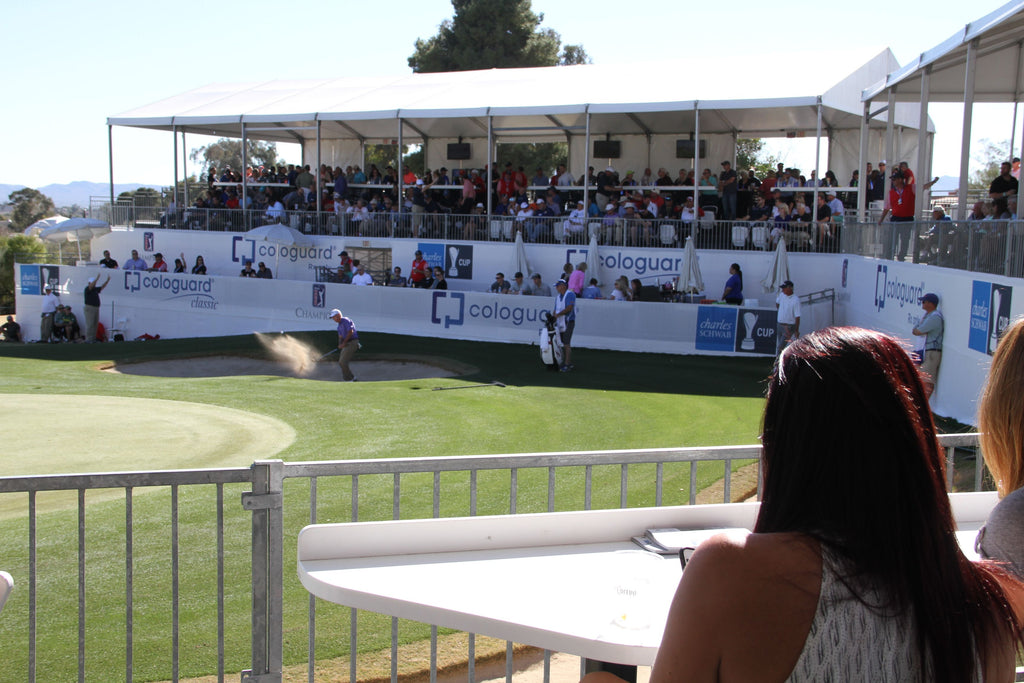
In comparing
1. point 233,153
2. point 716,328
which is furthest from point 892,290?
point 233,153

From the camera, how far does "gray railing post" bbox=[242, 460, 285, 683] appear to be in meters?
3.83

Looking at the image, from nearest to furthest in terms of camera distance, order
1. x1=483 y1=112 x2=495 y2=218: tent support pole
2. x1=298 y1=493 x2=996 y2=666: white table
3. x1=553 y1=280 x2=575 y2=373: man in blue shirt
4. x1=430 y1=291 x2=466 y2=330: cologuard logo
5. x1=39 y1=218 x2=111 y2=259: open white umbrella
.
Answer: x1=298 y1=493 x2=996 y2=666: white table
x1=553 y1=280 x2=575 y2=373: man in blue shirt
x1=430 y1=291 x2=466 y2=330: cologuard logo
x1=483 y1=112 x2=495 y2=218: tent support pole
x1=39 y1=218 x2=111 y2=259: open white umbrella

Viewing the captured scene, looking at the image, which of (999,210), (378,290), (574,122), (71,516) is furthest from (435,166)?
(71,516)

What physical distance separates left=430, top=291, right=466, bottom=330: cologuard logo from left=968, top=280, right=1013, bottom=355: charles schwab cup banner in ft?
48.9

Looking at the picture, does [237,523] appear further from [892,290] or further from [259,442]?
[892,290]

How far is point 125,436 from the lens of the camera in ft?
46.6

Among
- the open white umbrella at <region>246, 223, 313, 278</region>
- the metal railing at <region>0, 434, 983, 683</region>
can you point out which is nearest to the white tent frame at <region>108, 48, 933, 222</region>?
the open white umbrella at <region>246, 223, 313, 278</region>

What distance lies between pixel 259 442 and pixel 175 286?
805 inches

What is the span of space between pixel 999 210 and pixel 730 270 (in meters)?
9.64

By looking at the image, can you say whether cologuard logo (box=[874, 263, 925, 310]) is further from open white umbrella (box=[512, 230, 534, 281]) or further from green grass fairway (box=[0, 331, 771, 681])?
open white umbrella (box=[512, 230, 534, 281])

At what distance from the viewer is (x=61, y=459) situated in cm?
1261

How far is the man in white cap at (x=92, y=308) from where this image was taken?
32.1 m

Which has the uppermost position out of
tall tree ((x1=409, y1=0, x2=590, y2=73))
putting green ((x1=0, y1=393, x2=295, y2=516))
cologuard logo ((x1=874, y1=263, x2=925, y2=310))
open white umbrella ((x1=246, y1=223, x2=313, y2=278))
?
tall tree ((x1=409, y1=0, x2=590, y2=73))

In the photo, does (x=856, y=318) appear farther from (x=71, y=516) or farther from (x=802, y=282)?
(x=71, y=516)
